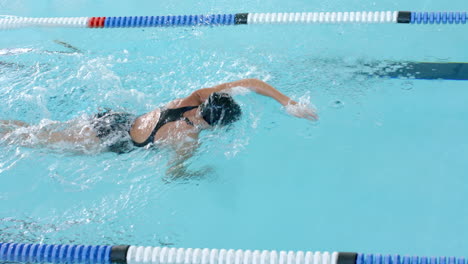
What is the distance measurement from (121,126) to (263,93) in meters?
0.90

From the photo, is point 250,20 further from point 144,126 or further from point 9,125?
point 9,125

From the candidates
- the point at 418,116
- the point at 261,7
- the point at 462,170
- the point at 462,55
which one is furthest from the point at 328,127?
the point at 261,7

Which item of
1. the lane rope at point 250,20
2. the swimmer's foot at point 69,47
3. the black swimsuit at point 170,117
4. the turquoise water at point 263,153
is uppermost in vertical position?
the lane rope at point 250,20

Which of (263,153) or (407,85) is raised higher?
(407,85)

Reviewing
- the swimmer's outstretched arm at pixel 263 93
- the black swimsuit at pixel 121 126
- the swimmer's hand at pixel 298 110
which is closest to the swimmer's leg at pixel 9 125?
the black swimsuit at pixel 121 126

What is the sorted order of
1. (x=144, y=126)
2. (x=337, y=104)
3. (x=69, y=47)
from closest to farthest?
(x=144, y=126) < (x=337, y=104) < (x=69, y=47)

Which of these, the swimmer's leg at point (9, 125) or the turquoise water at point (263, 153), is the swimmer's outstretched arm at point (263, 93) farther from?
the swimmer's leg at point (9, 125)

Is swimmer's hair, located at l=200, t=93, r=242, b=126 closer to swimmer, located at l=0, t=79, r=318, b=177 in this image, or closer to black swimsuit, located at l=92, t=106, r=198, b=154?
swimmer, located at l=0, t=79, r=318, b=177

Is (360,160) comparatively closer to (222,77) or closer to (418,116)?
(418,116)

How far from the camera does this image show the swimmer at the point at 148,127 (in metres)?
2.89

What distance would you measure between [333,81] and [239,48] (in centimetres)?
93

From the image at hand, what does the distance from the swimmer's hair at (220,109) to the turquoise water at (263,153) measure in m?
0.46

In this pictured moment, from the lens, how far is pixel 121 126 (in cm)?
305

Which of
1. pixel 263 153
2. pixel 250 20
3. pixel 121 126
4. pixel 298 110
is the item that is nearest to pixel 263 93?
pixel 298 110
